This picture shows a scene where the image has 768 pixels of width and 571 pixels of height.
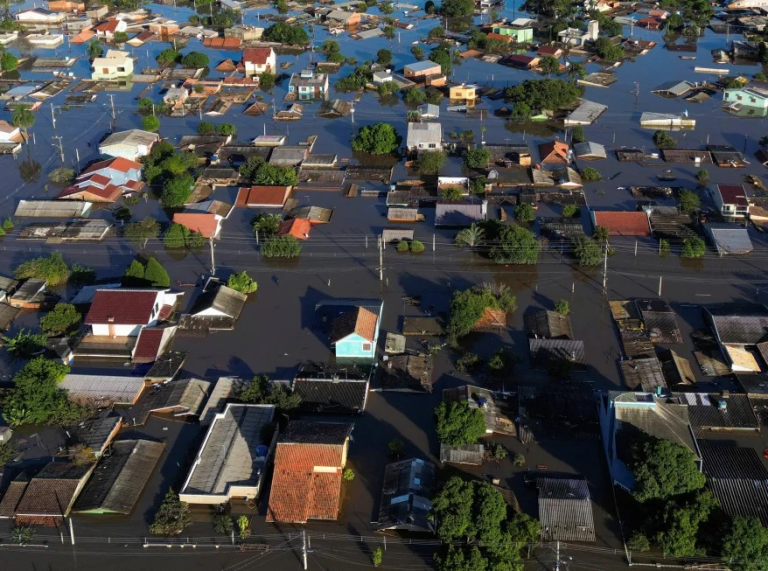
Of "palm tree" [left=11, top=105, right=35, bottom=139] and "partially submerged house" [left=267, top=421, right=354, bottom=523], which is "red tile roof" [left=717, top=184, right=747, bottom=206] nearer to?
"partially submerged house" [left=267, top=421, right=354, bottom=523]

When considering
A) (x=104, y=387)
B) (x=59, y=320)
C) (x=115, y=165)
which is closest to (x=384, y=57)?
(x=115, y=165)

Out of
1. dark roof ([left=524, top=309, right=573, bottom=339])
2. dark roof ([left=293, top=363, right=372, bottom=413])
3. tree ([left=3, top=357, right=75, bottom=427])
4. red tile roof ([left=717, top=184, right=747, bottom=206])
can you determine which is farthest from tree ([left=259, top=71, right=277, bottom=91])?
tree ([left=3, top=357, right=75, bottom=427])

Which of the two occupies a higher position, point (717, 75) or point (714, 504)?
point (714, 504)

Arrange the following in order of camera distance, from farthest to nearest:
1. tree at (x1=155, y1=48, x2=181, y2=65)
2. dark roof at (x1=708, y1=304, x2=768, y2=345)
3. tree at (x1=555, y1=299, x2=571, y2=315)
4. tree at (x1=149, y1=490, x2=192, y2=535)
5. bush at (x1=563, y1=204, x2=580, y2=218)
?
tree at (x1=155, y1=48, x2=181, y2=65) → bush at (x1=563, y1=204, x2=580, y2=218) → tree at (x1=555, y1=299, x2=571, y2=315) → dark roof at (x1=708, y1=304, x2=768, y2=345) → tree at (x1=149, y1=490, x2=192, y2=535)

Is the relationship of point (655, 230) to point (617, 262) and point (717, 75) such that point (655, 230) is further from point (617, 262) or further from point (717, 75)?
point (717, 75)

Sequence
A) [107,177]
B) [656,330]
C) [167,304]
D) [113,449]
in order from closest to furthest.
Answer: [113,449]
[656,330]
[167,304]
[107,177]

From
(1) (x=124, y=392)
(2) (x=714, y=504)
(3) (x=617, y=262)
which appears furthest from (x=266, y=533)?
(3) (x=617, y=262)

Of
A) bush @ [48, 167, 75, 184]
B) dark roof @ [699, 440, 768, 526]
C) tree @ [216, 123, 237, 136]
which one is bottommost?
bush @ [48, 167, 75, 184]
